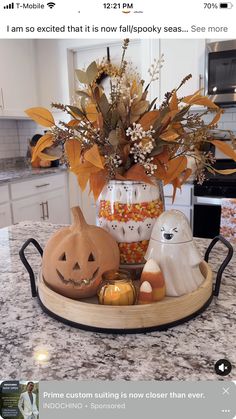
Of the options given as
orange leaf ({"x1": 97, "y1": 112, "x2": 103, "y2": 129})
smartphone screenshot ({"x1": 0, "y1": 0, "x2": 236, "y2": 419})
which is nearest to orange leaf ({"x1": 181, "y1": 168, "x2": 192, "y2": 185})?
smartphone screenshot ({"x1": 0, "y1": 0, "x2": 236, "y2": 419})

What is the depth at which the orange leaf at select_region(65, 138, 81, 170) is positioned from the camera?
638 millimetres

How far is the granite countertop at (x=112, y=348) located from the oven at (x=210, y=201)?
1.54 meters

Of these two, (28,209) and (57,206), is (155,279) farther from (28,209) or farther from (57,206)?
(57,206)

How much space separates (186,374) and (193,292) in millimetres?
163

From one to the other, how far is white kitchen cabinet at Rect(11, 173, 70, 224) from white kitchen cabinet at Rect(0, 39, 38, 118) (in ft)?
2.00

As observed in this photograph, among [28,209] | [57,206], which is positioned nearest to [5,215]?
[28,209]

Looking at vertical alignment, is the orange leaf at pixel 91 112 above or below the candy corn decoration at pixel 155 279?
above

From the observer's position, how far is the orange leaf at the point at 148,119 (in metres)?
0.66

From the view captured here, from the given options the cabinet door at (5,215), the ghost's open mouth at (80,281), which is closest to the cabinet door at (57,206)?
the cabinet door at (5,215)

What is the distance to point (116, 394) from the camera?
44 centimetres

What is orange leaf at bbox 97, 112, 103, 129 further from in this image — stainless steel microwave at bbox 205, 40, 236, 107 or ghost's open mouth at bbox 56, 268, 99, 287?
stainless steel microwave at bbox 205, 40, 236, 107

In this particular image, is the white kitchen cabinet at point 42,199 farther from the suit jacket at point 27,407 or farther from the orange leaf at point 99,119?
the suit jacket at point 27,407
